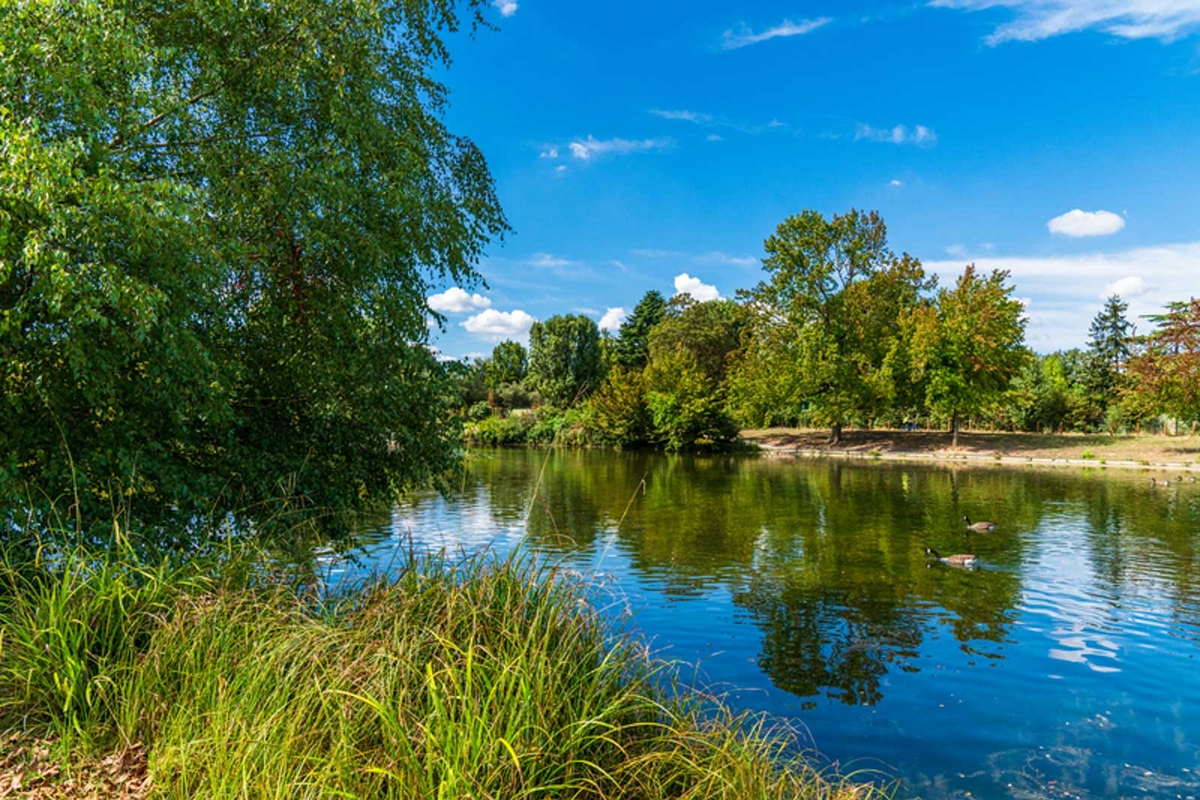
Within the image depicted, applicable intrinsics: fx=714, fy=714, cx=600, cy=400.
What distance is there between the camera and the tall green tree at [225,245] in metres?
5.23

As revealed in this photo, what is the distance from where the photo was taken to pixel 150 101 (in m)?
6.38

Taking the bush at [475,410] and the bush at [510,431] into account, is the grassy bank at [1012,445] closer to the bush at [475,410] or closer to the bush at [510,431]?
the bush at [510,431]

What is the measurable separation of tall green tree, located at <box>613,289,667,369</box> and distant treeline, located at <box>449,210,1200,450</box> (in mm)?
16935

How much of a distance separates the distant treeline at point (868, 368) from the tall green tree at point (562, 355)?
6617mm

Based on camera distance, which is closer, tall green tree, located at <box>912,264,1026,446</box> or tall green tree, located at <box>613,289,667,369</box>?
tall green tree, located at <box>912,264,1026,446</box>

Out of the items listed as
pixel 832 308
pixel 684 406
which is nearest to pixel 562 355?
pixel 684 406

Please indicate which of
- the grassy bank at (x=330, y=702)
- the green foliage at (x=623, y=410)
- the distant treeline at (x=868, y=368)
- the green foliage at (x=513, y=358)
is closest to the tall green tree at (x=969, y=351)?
the distant treeline at (x=868, y=368)

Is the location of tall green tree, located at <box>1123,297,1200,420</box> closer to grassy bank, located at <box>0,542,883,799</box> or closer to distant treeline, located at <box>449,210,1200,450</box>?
distant treeline, located at <box>449,210,1200,450</box>

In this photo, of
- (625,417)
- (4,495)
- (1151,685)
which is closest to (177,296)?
(4,495)

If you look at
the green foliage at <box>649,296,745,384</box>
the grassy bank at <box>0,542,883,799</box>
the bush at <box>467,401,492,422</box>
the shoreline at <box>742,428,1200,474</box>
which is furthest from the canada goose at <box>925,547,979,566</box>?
the green foliage at <box>649,296,745,384</box>

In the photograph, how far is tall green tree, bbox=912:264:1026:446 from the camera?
131ft

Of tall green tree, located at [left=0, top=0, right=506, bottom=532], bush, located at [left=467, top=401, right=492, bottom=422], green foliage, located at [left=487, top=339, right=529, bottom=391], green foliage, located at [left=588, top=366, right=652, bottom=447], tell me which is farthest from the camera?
green foliage, located at [left=487, top=339, right=529, bottom=391]

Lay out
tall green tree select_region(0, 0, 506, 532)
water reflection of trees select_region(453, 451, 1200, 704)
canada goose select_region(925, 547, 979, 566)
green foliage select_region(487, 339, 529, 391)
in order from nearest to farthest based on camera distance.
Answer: tall green tree select_region(0, 0, 506, 532)
water reflection of trees select_region(453, 451, 1200, 704)
canada goose select_region(925, 547, 979, 566)
green foliage select_region(487, 339, 529, 391)

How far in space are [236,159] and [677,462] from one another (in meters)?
32.0
